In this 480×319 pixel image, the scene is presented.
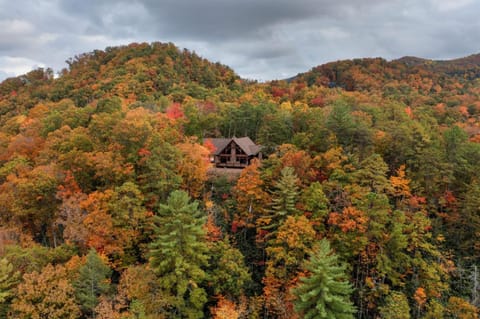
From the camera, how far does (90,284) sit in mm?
23312

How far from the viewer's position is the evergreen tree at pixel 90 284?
2270cm

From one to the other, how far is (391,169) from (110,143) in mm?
29275

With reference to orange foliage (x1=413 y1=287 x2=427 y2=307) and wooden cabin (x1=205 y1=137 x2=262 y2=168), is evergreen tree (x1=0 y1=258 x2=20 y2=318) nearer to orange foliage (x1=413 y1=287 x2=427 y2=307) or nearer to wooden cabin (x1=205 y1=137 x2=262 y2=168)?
wooden cabin (x1=205 y1=137 x2=262 y2=168)

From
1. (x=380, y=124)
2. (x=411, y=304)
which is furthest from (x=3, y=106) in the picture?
(x=411, y=304)

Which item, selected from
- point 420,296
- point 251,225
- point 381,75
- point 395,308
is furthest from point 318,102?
point 381,75

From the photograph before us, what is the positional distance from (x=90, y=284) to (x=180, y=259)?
21.8 ft

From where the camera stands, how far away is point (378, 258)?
81.5ft

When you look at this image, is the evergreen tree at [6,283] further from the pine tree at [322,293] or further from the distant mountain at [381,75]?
the distant mountain at [381,75]

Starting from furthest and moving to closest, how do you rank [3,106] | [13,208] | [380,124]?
[3,106] → [380,124] → [13,208]

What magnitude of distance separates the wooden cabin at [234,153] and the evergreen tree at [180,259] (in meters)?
17.2

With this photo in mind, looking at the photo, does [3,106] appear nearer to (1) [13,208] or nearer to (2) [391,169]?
(1) [13,208]

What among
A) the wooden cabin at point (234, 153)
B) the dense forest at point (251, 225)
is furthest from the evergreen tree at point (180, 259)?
the wooden cabin at point (234, 153)

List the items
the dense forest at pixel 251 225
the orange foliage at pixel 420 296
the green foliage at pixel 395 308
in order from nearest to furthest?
the green foliage at pixel 395 308 < the dense forest at pixel 251 225 < the orange foliage at pixel 420 296

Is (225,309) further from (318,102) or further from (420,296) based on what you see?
(318,102)
